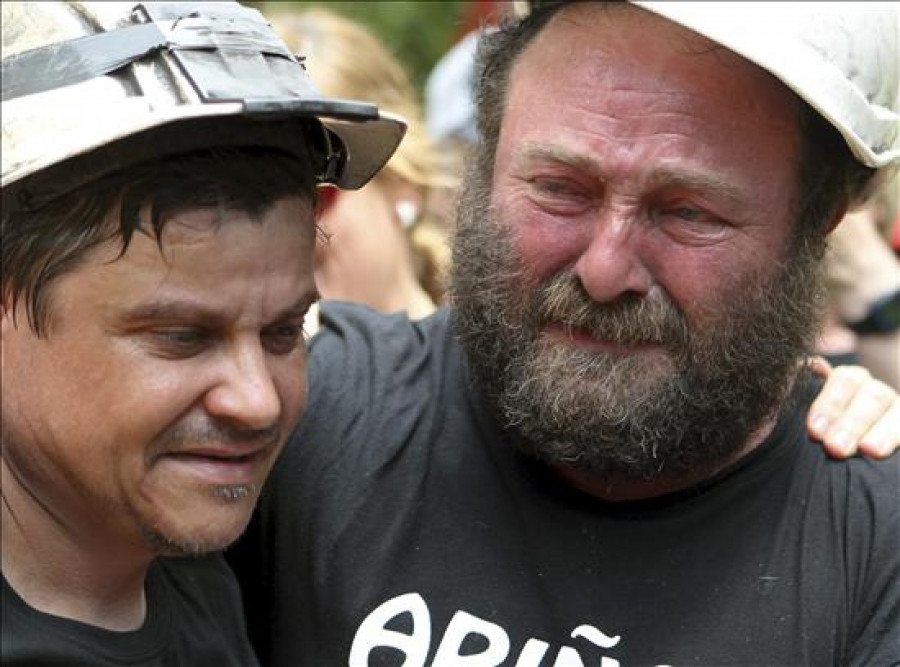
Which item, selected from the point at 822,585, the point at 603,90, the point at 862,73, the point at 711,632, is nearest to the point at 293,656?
the point at 711,632

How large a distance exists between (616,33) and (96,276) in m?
1.03

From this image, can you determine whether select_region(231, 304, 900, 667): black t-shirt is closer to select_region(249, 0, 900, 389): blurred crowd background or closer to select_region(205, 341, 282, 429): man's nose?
select_region(205, 341, 282, 429): man's nose

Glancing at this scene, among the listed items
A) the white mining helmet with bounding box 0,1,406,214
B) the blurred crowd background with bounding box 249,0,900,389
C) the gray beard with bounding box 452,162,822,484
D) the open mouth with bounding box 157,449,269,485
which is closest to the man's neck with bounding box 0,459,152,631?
the open mouth with bounding box 157,449,269,485

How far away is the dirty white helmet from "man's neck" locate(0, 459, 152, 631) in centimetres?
122

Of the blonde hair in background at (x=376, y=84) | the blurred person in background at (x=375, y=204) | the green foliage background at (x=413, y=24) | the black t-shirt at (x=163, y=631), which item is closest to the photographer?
the black t-shirt at (x=163, y=631)

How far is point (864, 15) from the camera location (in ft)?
9.41

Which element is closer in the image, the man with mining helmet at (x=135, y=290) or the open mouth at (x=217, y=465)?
the man with mining helmet at (x=135, y=290)

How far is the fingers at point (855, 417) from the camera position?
2980mm

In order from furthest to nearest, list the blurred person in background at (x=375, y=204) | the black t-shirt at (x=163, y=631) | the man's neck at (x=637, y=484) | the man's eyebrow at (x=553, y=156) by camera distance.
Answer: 1. the blurred person in background at (x=375, y=204)
2. the man's neck at (x=637, y=484)
3. the man's eyebrow at (x=553, y=156)
4. the black t-shirt at (x=163, y=631)

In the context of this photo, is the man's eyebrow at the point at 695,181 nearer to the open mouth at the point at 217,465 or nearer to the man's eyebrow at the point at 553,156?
the man's eyebrow at the point at 553,156

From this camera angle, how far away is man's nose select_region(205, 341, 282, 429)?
7.66 feet

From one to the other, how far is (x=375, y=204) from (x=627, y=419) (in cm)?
218

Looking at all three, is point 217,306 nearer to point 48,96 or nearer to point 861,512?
point 48,96

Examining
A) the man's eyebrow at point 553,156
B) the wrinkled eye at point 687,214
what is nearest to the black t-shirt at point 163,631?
the man's eyebrow at point 553,156
